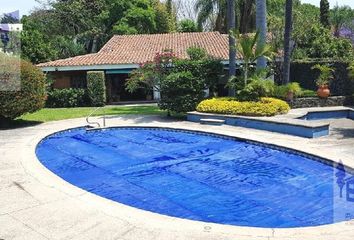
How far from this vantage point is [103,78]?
31391 mm

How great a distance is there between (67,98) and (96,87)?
2478mm

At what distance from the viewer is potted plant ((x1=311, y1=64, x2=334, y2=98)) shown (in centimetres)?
2392

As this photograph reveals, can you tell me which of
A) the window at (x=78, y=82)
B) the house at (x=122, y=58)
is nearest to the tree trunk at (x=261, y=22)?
the house at (x=122, y=58)

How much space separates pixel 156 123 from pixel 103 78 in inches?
444

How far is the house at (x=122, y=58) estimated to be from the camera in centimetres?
3250

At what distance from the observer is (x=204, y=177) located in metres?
12.9

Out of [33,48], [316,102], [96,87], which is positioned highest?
[33,48]

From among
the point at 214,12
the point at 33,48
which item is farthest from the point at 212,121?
the point at 214,12

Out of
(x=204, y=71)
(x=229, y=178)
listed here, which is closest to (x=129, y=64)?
(x=204, y=71)

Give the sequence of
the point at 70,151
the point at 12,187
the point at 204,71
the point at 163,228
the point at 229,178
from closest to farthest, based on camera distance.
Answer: the point at 163,228, the point at 12,187, the point at 229,178, the point at 70,151, the point at 204,71

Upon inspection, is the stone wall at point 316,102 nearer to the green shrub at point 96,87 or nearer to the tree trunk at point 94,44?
Result: the green shrub at point 96,87

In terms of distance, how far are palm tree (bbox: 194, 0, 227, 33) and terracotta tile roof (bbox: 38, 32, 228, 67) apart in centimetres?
779

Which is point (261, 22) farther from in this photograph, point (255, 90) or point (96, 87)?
point (96, 87)

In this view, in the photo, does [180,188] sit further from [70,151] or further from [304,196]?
[70,151]
